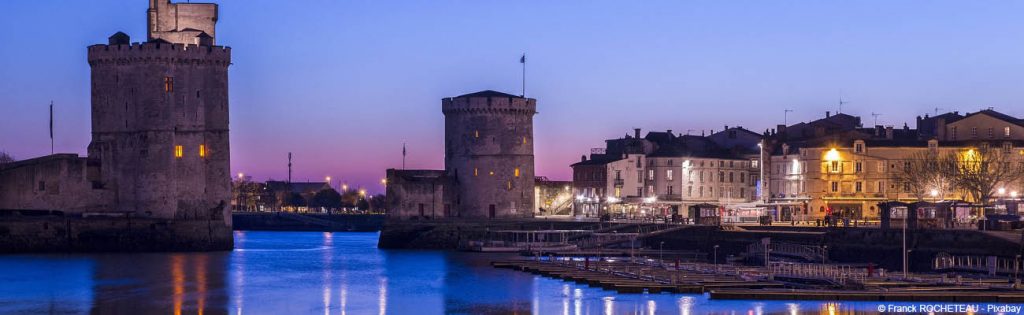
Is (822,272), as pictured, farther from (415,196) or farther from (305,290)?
(415,196)

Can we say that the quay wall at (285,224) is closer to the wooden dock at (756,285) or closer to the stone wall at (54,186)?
the stone wall at (54,186)

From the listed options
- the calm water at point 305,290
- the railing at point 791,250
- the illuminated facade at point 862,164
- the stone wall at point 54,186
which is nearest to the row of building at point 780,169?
the illuminated facade at point 862,164

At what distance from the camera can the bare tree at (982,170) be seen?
89125 mm

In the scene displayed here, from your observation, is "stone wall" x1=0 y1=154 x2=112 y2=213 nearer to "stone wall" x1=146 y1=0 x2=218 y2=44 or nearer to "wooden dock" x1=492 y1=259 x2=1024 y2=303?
"stone wall" x1=146 y1=0 x2=218 y2=44

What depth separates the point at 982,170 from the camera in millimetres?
89562

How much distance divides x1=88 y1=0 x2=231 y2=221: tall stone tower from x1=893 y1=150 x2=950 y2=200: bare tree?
3898cm

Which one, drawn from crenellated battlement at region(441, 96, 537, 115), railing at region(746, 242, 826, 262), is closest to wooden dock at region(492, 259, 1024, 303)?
railing at region(746, 242, 826, 262)

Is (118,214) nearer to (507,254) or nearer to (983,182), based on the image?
(507,254)

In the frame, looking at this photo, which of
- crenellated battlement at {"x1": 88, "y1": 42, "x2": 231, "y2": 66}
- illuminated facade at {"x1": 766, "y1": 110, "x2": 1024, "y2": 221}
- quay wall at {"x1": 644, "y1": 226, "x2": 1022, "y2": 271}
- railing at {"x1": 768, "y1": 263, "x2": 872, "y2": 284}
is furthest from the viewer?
illuminated facade at {"x1": 766, "y1": 110, "x2": 1024, "y2": 221}

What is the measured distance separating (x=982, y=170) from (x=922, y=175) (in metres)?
4.80

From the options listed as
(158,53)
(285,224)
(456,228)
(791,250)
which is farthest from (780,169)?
(285,224)

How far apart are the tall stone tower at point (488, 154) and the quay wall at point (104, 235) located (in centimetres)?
1787

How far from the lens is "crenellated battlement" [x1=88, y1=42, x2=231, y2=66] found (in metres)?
84.6

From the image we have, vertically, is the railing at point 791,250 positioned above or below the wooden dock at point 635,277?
above
